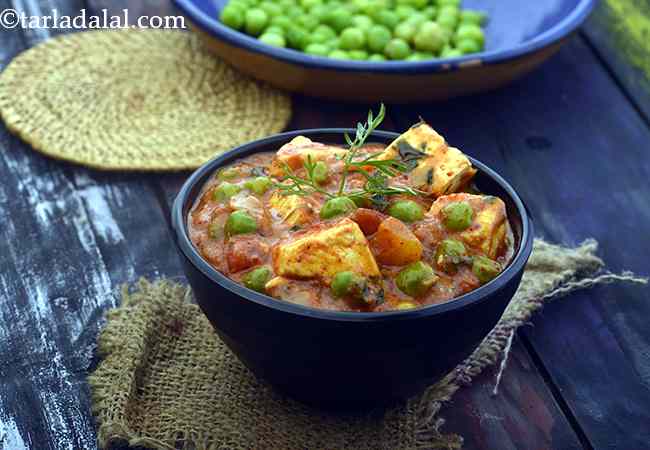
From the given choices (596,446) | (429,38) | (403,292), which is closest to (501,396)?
(596,446)

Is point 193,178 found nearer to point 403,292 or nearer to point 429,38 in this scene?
point 403,292

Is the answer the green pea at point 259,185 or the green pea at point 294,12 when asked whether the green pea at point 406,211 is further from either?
the green pea at point 294,12

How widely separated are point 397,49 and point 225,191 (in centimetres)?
148

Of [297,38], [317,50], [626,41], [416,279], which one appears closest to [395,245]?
[416,279]

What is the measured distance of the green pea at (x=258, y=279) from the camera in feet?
5.17

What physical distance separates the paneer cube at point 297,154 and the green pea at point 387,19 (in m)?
1.48

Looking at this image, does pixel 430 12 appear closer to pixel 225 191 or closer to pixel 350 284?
pixel 225 191

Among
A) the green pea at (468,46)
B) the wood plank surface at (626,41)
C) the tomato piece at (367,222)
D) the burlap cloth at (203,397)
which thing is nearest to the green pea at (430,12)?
the green pea at (468,46)

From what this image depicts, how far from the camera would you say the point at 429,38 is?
3.10 metres

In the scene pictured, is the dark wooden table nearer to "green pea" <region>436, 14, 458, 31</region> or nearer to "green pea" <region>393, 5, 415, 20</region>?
"green pea" <region>436, 14, 458, 31</region>

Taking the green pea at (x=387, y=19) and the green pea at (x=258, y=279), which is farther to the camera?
the green pea at (x=387, y=19)

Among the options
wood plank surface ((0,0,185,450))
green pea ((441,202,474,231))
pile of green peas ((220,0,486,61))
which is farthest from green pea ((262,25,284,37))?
green pea ((441,202,474,231))

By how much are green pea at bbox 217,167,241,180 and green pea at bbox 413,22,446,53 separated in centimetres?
147

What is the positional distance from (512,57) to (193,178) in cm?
132
